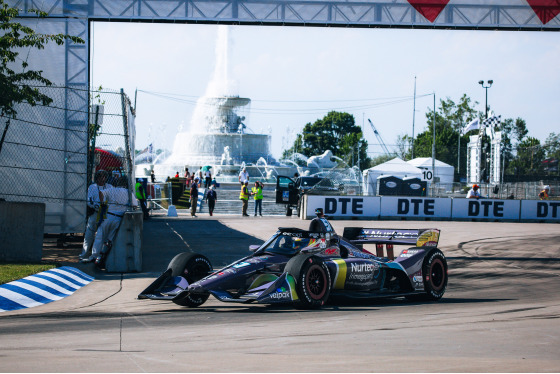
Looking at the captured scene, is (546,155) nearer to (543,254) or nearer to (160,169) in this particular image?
(160,169)

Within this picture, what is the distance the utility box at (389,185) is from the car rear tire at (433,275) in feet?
91.5

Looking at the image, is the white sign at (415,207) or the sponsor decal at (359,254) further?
the white sign at (415,207)

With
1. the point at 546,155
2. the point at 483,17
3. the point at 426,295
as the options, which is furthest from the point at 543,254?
the point at 546,155

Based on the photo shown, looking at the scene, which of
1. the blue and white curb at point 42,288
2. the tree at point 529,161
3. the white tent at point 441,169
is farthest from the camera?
the white tent at point 441,169

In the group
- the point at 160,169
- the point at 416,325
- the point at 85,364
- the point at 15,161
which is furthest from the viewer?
the point at 160,169

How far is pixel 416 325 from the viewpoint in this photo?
8242 millimetres

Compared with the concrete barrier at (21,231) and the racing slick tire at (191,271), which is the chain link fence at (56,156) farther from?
the racing slick tire at (191,271)

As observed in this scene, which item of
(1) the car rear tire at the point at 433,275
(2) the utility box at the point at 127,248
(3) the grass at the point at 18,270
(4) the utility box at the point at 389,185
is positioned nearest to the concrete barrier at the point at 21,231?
(3) the grass at the point at 18,270

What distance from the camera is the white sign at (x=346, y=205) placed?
100 feet

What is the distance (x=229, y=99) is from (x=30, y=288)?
61.8 meters

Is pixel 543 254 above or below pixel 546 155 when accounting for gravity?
below

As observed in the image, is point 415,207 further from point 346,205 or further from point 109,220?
point 109,220

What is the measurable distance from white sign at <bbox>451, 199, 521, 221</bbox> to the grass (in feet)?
75.3

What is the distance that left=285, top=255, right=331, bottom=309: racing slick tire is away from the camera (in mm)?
9359
